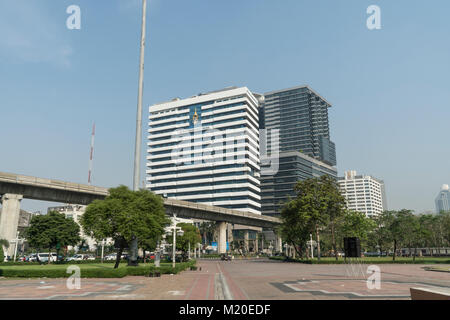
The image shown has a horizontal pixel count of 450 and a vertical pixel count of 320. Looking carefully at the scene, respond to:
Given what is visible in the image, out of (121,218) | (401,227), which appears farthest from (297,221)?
(121,218)

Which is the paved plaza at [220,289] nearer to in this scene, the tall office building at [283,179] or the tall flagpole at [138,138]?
the tall flagpole at [138,138]

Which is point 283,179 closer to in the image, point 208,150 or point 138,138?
point 208,150

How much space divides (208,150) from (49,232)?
352 feet

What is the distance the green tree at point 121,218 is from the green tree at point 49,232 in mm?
28807

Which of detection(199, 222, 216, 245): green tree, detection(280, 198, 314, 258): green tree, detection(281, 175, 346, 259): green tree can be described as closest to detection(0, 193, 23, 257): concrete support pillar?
detection(280, 198, 314, 258): green tree

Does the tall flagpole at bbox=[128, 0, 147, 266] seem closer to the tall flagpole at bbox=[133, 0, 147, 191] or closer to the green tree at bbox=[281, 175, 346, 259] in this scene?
the tall flagpole at bbox=[133, 0, 147, 191]

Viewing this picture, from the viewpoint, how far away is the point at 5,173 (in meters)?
54.5

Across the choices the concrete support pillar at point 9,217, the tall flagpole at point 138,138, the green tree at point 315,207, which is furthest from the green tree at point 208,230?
the tall flagpole at point 138,138

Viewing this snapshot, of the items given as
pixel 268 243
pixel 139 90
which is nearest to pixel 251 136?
pixel 268 243

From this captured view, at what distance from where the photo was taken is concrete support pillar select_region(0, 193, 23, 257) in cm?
5581

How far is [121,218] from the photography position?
108ft

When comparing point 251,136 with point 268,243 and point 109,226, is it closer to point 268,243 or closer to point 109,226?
point 268,243

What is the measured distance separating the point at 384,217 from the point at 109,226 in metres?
60.7

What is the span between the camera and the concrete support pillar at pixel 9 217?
5581 cm
